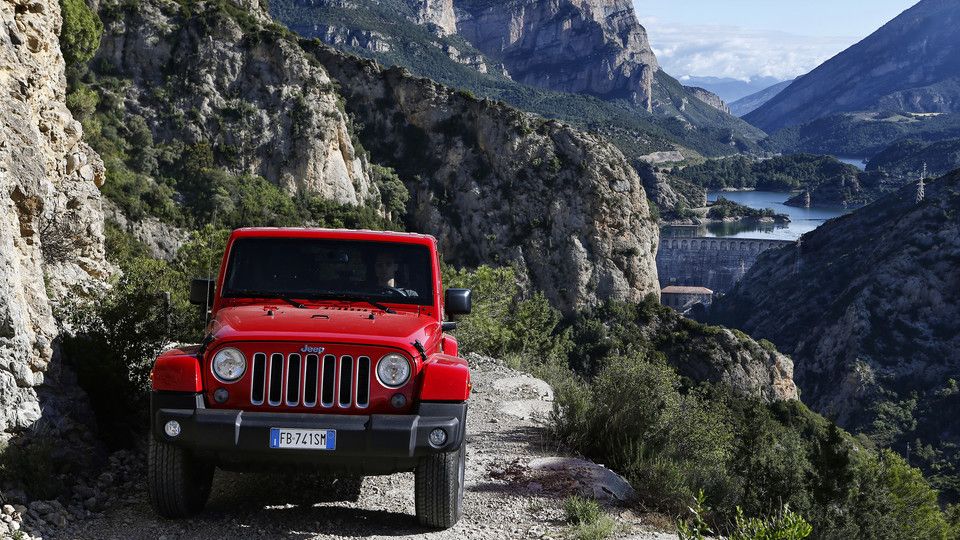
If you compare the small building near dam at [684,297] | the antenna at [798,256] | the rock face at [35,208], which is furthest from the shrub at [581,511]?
the small building near dam at [684,297]

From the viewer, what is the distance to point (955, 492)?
45156 mm

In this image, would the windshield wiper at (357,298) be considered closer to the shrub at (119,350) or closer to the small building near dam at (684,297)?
the shrub at (119,350)

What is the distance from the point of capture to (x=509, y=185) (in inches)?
2975

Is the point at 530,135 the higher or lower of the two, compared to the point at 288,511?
higher

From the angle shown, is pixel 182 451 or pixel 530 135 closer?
pixel 182 451

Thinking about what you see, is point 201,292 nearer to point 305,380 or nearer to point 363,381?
point 305,380

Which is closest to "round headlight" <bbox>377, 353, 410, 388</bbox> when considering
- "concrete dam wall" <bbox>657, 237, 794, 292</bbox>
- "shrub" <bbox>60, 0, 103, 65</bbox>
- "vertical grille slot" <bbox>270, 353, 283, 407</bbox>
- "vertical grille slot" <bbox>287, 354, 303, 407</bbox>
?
"vertical grille slot" <bbox>287, 354, 303, 407</bbox>

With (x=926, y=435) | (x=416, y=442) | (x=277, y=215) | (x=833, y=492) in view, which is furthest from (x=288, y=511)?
(x=926, y=435)

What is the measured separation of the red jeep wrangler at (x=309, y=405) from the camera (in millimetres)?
5266

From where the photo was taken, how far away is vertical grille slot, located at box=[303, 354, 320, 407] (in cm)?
540

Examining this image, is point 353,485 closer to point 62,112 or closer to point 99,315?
point 99,315

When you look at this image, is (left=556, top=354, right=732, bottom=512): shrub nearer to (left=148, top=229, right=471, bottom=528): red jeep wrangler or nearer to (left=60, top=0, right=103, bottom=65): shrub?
(left=148, top=229, right=471, bottom=528): red jeep wrangler

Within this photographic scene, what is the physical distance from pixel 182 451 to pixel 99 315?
12.2 ft

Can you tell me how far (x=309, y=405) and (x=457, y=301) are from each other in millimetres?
1784
